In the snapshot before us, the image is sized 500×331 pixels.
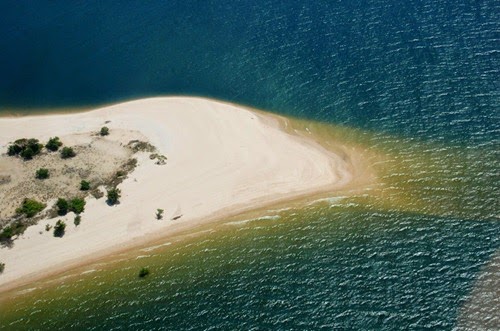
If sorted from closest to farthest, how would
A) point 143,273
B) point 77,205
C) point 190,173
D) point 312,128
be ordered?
1. point 143,273
2. point 77,205
3. point 190,173
4. point 312,128

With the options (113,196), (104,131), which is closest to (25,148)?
(104,131)

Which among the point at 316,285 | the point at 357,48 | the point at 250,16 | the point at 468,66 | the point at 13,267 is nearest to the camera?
the point at 316,285

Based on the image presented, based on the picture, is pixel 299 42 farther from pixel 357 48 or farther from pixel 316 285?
pixel 316 285

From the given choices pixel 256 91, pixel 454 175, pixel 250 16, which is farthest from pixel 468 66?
pixel 250 16

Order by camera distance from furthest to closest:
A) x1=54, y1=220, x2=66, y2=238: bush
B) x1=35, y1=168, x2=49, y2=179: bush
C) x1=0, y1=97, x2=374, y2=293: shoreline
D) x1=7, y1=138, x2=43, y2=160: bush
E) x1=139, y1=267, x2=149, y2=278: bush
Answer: x1=7, y1=138, x2=43, y2=160: bush
x1=35, y1=168, x2=49, y2=179: bush
x1=54, y1=220, x2=66, y2=238: bush
x1=0, y1=97, x2=374, y2=293: shoreline
x1=139, y1=267, x2=149, y2=278: bush

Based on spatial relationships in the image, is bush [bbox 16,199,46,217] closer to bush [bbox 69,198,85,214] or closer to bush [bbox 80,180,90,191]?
→ bush [bbox 69,198,85,214]

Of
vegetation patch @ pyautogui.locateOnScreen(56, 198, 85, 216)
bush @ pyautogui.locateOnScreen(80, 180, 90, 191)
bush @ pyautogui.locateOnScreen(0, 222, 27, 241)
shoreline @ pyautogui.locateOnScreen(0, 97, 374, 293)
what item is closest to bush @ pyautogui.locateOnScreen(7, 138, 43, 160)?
shoreline @ pyautogui.locateOnScreen(0, 97, 374, 293)

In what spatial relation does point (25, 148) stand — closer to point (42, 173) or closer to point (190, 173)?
point (42, 173)
